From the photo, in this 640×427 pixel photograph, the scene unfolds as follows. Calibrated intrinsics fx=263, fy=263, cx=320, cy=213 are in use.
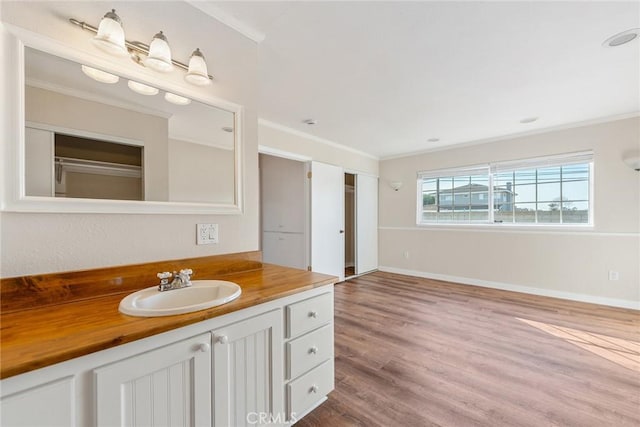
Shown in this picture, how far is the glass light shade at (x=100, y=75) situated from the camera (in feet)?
3.85

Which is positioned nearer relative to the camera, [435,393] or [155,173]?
[155,173]

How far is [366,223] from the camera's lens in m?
5.03

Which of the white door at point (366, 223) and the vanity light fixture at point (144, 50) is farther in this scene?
the white door at point (366, 223)

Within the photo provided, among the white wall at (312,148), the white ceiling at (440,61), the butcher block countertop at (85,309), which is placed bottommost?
the butcher block countertop at (85,309)

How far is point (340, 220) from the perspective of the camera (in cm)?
445

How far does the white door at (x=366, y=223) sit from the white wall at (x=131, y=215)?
3.31 m

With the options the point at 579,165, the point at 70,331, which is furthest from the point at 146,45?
the point at 579,165

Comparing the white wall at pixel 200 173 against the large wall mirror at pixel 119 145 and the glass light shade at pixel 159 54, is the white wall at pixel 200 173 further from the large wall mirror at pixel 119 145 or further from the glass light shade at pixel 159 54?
the glass light shade at pixel 159 54

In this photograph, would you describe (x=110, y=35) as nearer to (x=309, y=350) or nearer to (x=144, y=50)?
(x=144, y=50)

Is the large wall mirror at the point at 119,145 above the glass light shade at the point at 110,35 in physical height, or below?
below

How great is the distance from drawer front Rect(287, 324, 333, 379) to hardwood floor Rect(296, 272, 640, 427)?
0.36 metres

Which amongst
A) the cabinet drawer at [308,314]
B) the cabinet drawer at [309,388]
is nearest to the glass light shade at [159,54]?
the cabinet drawer at [308,314]

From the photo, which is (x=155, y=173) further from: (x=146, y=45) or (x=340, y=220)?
(x=340, y=220)

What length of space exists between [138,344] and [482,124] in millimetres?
4117
